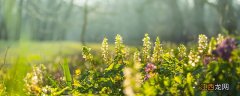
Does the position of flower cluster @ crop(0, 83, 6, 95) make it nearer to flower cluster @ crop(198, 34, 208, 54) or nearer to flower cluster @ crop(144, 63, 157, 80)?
flower cluster @ crop(144, 63, 157, 80)

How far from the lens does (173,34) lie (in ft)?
184

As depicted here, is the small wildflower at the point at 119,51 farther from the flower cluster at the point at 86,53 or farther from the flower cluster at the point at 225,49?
the flower cluster at the point at 225,49

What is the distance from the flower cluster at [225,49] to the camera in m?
2.85

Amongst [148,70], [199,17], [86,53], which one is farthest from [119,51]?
[199,17]

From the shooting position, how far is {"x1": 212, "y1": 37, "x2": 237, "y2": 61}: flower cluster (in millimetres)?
2846

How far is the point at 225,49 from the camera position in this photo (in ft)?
9.36

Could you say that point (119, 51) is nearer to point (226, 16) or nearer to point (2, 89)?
point (2, 89)

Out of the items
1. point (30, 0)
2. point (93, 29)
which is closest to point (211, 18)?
point (93, 29)

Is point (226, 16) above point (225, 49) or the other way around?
above

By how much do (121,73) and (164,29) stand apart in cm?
5835

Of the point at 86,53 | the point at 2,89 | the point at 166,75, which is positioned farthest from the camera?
the point at 2,89

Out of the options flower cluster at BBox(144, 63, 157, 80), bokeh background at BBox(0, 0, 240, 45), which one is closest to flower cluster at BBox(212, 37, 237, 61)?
flower cluster at BBox(144, 63, 157, 80)

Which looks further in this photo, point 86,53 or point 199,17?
point 199,17

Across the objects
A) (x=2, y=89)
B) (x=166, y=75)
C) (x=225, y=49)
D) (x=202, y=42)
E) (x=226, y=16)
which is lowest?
(x=2, y=89)
